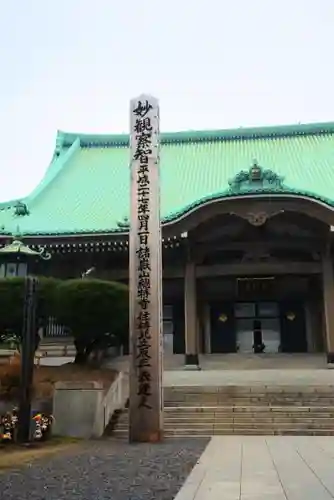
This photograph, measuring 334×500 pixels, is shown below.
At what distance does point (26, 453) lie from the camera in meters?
9.43

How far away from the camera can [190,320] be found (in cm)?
2075

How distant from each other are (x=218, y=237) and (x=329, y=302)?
5.00 m

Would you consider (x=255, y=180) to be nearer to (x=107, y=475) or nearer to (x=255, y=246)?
(x=255, y=246)

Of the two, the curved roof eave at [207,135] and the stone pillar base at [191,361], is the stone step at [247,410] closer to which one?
the stone pillar base at [191,361]

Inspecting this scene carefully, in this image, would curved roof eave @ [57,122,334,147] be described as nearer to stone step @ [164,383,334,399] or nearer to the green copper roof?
the green copper roof

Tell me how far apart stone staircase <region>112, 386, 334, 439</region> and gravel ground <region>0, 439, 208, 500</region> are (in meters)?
2.67

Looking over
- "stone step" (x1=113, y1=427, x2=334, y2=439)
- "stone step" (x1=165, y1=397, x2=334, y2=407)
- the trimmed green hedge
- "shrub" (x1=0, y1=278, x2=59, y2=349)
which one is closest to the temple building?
"shrub" (x1=0, y1=278, x2=59, y2=349)

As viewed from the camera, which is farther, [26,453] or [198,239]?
[198,239]

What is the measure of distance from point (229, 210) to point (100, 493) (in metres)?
15.6

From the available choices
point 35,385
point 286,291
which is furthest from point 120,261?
point 35,385

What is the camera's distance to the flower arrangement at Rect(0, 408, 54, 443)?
1048 cm

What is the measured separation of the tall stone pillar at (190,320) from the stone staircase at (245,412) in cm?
536

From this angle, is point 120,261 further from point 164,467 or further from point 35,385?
point 164,467

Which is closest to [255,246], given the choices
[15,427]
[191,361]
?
[191,361]
